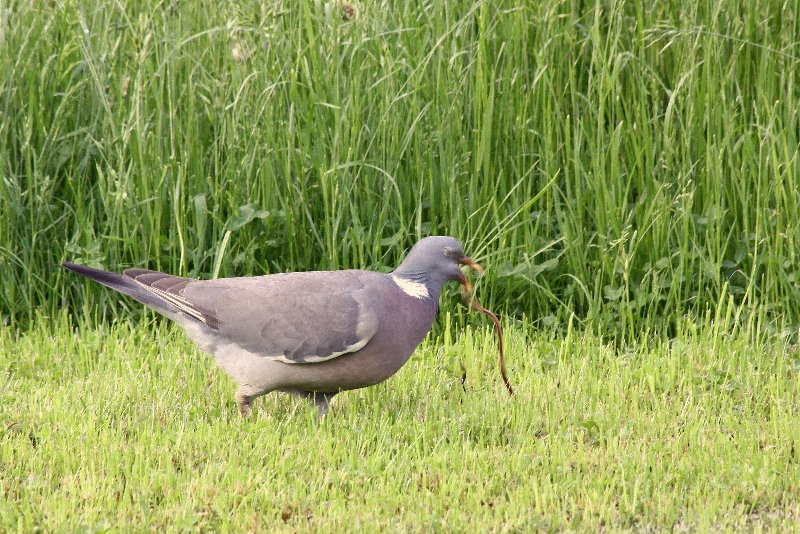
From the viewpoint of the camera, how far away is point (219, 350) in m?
5.05

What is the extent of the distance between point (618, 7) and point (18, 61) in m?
3.27

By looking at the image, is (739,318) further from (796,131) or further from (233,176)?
(233,176)

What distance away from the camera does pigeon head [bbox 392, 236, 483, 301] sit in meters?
4.98

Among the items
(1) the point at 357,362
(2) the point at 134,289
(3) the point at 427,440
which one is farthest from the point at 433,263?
(2) the point at 134,289

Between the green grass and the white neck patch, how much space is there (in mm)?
507

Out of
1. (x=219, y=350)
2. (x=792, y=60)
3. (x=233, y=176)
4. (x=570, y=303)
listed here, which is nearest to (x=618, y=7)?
(x=792, y=60)

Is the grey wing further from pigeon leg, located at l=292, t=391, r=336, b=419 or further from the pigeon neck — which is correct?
pigeon leg, located at l=292, t=391, r=336, b=419

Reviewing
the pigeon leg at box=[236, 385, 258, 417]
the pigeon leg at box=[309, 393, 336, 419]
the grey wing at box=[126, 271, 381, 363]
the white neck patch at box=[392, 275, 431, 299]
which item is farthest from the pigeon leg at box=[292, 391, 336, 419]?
the white neck patch at box=[392, 275, 431, 299]

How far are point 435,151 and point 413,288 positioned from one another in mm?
1675

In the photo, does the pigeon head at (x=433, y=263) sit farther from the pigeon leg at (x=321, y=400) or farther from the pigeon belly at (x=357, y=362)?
the pigeon leg at (x=321, y=400)

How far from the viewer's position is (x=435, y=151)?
647 centimetres

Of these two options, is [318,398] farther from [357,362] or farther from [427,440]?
[427,440]

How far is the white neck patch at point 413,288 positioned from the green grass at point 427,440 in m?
0.51

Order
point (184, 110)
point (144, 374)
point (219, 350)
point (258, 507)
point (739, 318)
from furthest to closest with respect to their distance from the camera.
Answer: point (184, 110) → point (739, 318) → point (144, 374) → point (219, 350) → point (258, 507)
